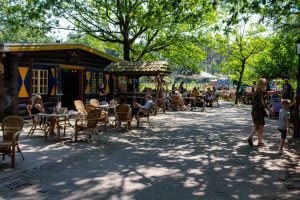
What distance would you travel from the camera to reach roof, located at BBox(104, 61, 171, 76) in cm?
1647

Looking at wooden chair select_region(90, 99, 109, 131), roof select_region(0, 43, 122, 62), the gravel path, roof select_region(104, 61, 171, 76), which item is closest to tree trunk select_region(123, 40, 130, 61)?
roof select_region(104, 61, 171, 76)

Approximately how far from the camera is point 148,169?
612cm

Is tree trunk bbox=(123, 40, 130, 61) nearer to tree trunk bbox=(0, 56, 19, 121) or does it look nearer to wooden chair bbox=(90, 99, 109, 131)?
wooden chair bbox=(90, 99, 109, 131)

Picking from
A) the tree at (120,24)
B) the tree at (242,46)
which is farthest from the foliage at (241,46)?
the tree at (120,24)

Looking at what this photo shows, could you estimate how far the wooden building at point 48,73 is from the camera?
12453 millimetres

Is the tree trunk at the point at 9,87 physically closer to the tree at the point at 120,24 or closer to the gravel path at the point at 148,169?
the gravel path at the point at 148,169

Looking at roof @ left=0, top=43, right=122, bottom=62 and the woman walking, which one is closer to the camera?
the woman walking

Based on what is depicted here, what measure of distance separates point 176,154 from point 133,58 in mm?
18475

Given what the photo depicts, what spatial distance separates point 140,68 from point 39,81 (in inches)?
197

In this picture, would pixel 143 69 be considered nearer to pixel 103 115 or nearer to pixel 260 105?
pixel 103 115

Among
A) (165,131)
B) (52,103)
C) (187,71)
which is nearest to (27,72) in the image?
(52,103)

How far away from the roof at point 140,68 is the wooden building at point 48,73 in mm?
924

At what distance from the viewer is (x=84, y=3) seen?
70.6ft

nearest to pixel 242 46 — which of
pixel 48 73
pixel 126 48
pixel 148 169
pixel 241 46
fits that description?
pixel 241 46
